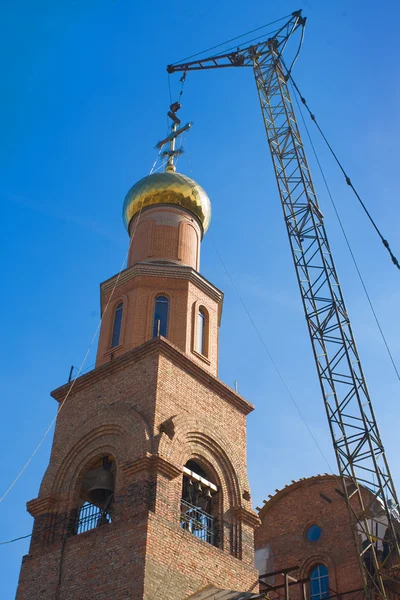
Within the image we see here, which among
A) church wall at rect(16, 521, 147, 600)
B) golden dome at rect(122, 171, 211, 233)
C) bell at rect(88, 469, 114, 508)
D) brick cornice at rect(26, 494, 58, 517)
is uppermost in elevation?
golden dome at rect(122, 171, 211, 233)

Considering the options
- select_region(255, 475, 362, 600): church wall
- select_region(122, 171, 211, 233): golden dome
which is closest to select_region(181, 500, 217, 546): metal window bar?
select_region(255, 475, 362, 600): church wall

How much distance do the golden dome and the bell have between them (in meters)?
8.97

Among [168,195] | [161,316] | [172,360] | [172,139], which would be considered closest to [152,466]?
[172,360]

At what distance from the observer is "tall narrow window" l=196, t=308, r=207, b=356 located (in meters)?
19.9

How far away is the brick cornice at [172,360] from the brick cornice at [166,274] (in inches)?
119

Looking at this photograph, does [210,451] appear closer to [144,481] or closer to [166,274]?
[144,481]

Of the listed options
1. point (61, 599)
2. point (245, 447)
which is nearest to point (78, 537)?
point (61, 599)

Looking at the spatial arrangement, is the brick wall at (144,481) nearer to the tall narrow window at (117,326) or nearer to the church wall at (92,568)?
the church wall at (92,568)

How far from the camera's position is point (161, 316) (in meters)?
19.8

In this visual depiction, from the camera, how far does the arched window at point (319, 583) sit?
20.5 metres

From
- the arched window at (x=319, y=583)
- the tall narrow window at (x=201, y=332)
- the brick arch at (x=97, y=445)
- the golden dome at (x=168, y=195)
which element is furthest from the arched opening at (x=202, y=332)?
the arched window at (x=319, y=583)

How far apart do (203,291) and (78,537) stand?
773cm

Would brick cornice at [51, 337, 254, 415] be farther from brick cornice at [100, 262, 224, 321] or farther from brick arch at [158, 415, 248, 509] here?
brick cornice at [100, 262, 224, 321]

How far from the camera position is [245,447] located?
18672mm
